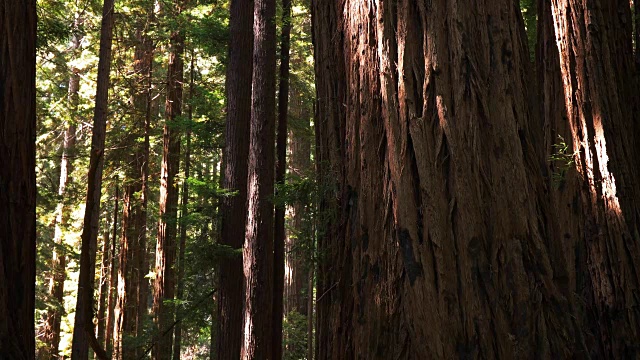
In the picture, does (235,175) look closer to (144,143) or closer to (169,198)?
(169,198)

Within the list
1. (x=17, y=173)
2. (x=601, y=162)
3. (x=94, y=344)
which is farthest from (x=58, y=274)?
(x=94, y=344)

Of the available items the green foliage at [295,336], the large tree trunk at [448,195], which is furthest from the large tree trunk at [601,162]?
the green foliage at [295,336]

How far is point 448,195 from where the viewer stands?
2.78m

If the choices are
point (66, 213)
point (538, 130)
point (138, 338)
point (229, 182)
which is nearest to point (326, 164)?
point (538, 130)

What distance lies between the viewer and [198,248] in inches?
458

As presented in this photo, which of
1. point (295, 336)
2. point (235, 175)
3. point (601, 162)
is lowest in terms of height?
point (295, 336)

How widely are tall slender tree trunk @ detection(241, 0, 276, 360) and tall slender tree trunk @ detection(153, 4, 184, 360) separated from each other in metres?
5.67

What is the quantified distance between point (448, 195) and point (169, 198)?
15.1 m

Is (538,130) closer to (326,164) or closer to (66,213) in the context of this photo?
(326,164)

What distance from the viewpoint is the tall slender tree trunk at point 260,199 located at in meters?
9.71

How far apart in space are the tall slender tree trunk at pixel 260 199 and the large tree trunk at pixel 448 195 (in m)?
6.62

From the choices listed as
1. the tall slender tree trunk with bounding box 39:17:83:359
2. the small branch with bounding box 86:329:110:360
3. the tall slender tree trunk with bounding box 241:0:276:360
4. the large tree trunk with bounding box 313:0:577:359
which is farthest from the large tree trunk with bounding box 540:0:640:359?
the tall slender tree trunk with bounding box 39:17:83:359

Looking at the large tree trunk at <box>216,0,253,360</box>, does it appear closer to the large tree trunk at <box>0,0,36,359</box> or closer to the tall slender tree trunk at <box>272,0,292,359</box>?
the tall slender tree trunk at <box>272,0,292,359</box>

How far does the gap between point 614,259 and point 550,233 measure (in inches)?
134
